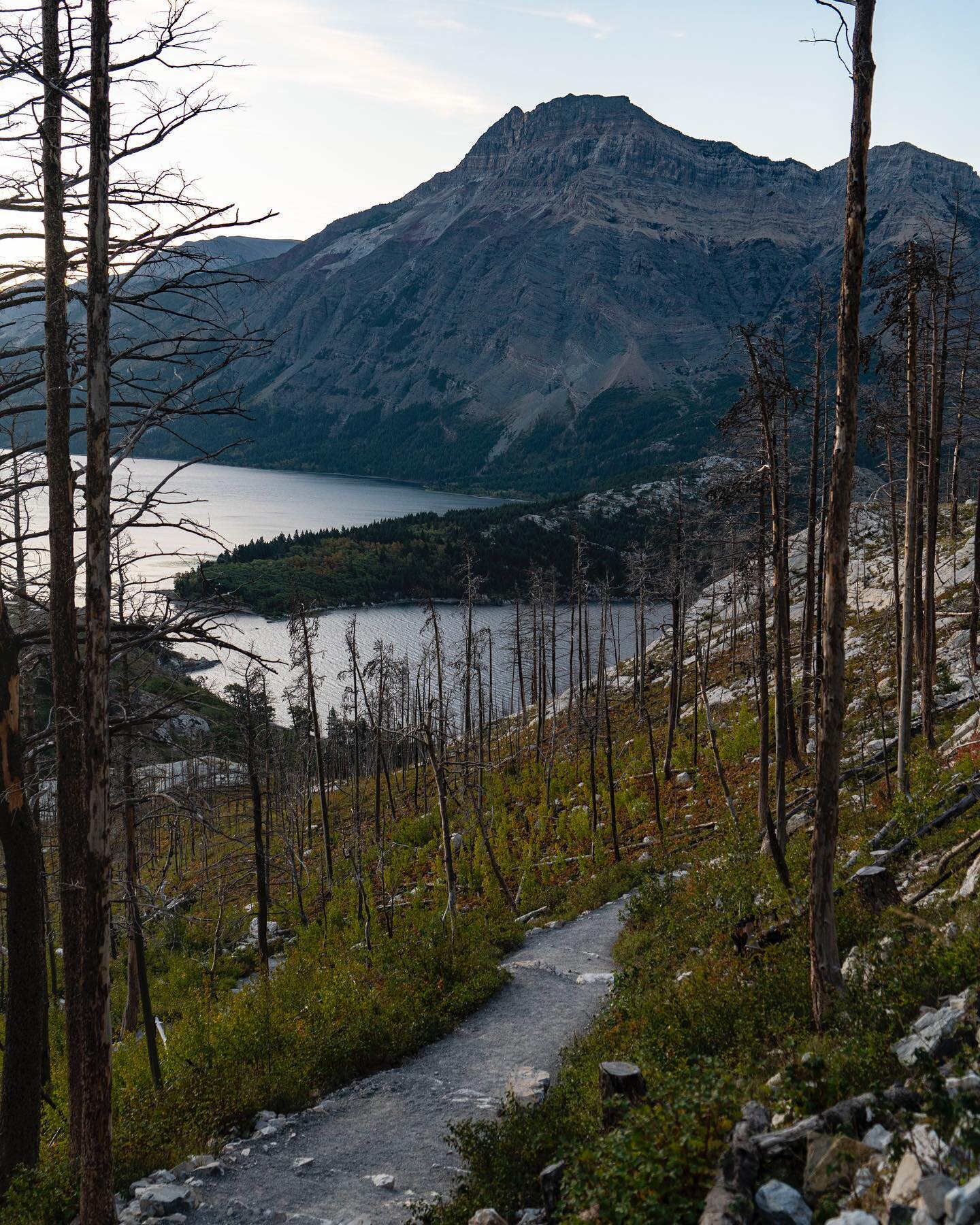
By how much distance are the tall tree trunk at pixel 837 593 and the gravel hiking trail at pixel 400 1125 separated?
4.85 metres

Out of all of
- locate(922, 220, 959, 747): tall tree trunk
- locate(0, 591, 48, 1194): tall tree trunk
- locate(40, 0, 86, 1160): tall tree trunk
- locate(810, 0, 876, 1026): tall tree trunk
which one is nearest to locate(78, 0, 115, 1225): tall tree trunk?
locate(40, 0, 86, 1160): tall tree trunk

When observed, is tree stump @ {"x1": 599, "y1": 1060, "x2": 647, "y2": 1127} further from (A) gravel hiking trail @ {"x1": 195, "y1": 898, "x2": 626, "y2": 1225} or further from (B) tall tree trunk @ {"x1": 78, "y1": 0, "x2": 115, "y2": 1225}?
(B) tall tree trunk @ {"x1": 78, "y1": 0, "x2": 115, "y2": 1225}

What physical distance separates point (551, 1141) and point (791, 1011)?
2.96 m

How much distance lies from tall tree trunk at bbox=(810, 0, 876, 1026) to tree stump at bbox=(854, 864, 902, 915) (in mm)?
2103

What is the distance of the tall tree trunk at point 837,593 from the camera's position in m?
8.42

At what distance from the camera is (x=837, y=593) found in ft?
29.0

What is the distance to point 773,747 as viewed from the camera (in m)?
30.1

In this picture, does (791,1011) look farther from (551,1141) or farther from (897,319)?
(897,319)

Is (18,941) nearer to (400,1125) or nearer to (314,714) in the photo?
(400,1125)

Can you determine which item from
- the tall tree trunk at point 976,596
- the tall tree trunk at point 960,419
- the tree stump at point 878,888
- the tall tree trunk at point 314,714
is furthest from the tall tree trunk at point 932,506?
the tall tree trunk at point 314,714

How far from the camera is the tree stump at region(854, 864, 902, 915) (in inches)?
416

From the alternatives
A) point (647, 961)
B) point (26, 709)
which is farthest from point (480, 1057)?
point (26, 709)

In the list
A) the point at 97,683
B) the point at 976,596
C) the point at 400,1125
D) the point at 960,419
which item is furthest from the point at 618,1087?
the point at 960,419

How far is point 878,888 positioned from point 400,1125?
22.8ft
